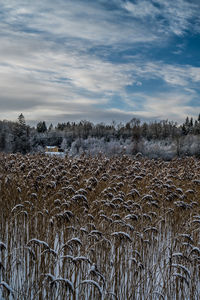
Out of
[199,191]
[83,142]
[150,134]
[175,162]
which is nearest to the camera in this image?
[199,191]

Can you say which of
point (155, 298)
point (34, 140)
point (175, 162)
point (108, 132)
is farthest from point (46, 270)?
point (108, 132)

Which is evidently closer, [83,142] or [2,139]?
[2,139]

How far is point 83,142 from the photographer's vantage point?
59.9m

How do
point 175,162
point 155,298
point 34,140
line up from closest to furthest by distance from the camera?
point 155,298 → point 175,162 → point 34,140

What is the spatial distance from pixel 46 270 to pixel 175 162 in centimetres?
944

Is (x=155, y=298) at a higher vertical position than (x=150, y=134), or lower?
lower

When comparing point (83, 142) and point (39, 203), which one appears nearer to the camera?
point (39, 203)

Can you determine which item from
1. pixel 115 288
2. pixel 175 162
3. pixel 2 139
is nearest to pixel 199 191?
pixel 175 162

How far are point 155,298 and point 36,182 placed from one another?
134 inches

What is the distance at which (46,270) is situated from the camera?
3.66 m

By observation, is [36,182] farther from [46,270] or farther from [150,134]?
[150,134]

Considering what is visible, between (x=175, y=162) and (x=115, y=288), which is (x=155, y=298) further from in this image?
(x=175, y=162)

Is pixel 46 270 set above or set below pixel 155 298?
above

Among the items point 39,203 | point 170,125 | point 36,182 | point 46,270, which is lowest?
point 46,270
